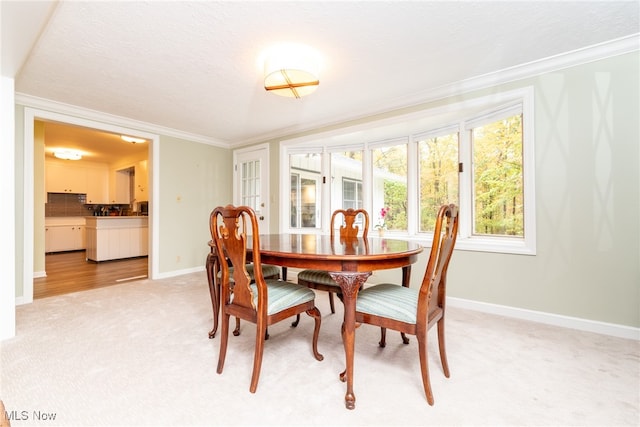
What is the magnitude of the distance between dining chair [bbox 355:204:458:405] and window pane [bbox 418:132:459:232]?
1794mm

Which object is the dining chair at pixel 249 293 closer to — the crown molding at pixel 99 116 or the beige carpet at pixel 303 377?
the beige carpet at pixel 303 377

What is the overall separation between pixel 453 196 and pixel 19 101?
4.84m

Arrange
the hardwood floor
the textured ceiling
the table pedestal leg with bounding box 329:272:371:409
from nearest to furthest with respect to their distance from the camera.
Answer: the table pedestal leg with bounding box 329:272:371:409, the textured ceiling, the hardwood floor

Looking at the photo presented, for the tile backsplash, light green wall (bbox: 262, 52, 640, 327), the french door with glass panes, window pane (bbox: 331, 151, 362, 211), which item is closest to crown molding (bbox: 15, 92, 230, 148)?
the french door with glass panes

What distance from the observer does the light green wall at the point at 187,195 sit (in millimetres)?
4250

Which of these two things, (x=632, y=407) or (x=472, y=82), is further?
(x=472, y=82)

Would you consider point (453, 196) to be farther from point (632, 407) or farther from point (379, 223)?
point (632, 407)

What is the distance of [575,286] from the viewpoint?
7.59 ft

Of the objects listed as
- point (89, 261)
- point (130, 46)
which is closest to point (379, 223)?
point (130, 46)

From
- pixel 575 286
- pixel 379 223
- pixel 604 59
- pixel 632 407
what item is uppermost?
pixel 604 59

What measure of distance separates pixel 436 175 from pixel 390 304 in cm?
226

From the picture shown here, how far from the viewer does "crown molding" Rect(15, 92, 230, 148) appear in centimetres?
306

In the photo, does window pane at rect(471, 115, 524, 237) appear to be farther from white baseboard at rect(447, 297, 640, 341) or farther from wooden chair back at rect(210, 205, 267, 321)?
wooden chair back at rect(210, 205, 267, 321)

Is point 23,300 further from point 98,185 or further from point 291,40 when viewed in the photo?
point 98,185
